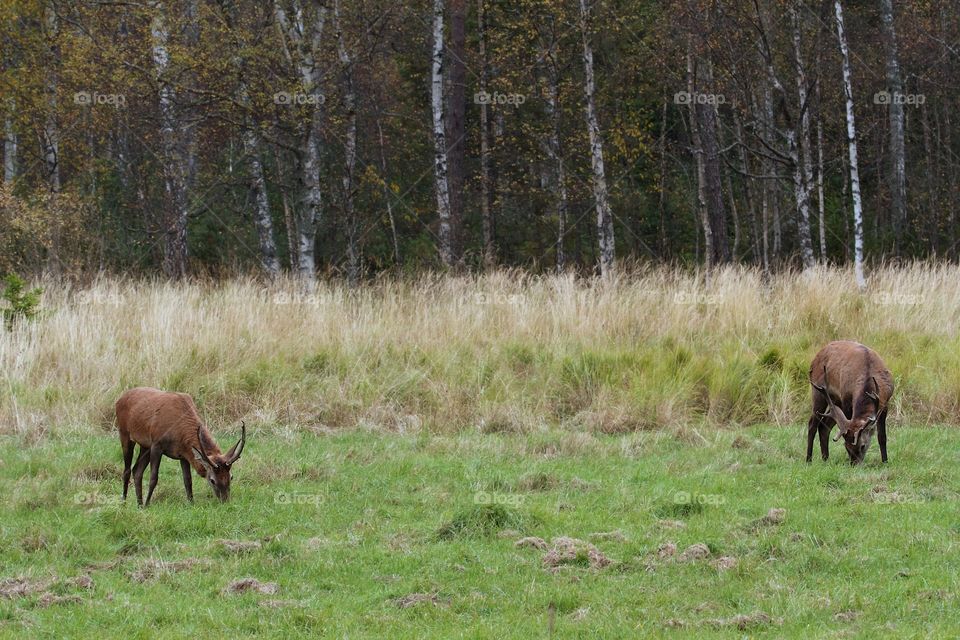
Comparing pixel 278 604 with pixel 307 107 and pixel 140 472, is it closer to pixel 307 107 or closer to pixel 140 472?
pixel 140 472

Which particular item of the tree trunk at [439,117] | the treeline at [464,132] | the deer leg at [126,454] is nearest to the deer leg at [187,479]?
the deer leg at [126,454]

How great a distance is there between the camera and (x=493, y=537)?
823 centimetres

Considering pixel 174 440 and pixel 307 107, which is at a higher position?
pixel 307 107

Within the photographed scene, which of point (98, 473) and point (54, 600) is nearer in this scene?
point (54, 600)

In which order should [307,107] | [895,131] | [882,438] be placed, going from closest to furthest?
1. [882,438]
2. [307,107]
3. [895,131]

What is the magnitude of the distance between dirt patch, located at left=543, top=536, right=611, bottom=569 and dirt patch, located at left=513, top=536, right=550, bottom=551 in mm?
130

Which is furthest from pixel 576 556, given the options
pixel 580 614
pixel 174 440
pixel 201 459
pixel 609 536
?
pixel 174 440

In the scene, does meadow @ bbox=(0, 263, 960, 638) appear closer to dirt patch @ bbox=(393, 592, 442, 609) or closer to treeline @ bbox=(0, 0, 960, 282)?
dirt patch @ bbox=(393, 592, 442, 609)

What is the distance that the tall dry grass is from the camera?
523 inches

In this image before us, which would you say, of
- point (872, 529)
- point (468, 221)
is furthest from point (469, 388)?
point (468, 221)

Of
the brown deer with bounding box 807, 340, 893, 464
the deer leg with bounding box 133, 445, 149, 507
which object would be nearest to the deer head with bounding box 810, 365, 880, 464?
the brown deer with bounding box 807, 340, 893, 464

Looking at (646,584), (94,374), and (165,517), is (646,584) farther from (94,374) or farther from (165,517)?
(94,374)

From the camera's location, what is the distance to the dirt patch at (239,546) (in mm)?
8008

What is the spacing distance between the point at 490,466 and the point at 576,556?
3362mm
